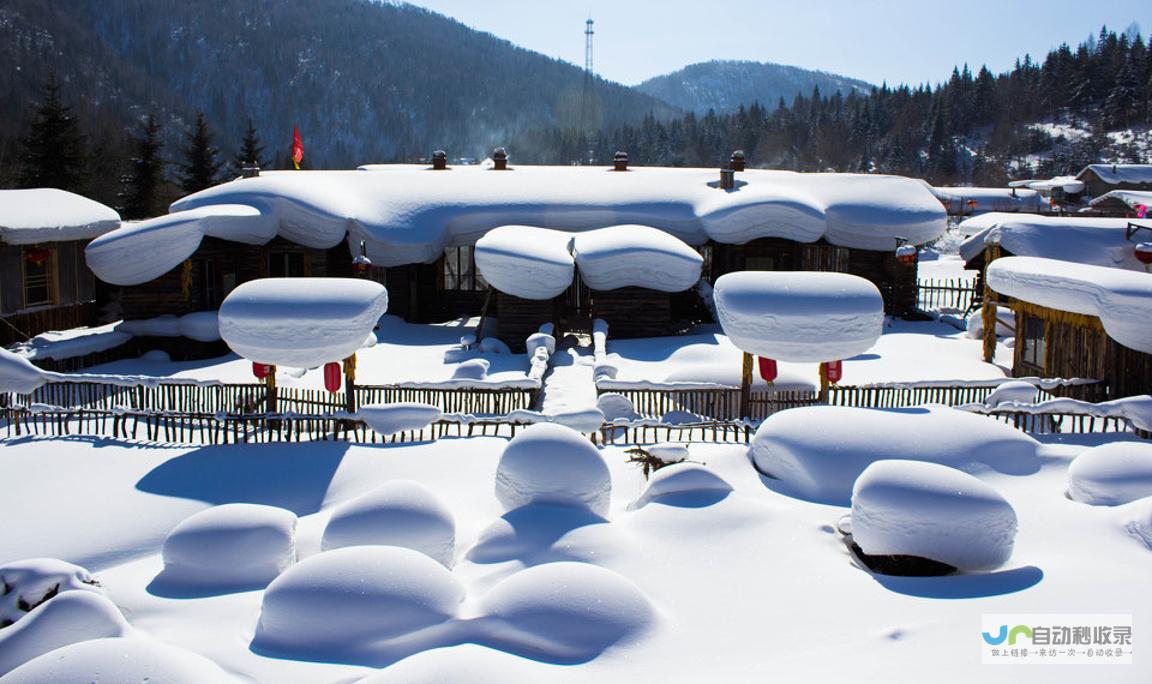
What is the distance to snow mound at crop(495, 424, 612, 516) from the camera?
8.77m

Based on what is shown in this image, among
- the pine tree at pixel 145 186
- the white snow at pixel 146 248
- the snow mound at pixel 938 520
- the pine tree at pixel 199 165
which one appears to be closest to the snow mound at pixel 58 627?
the snow mound at pixel 938 520

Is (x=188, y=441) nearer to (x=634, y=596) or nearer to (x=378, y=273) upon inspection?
(x=634, y=596)

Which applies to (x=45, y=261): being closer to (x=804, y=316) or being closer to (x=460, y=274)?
(x=460, y=274)

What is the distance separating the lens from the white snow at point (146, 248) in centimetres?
1859

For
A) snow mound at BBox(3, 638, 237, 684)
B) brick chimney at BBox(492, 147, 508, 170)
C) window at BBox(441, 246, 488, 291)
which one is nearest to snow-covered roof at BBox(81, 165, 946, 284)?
window at BBox(441, 246, 488, 291)

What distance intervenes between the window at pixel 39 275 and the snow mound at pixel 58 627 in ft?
54.3

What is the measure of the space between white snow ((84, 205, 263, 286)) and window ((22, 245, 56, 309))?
2.00 m

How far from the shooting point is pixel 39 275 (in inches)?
808

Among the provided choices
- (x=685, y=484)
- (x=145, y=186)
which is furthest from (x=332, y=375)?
(x=145, y=186)

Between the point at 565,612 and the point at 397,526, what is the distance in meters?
2.33

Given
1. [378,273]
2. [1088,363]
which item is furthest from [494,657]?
[378,273]

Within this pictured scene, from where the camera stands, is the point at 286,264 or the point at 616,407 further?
the point at 286,264

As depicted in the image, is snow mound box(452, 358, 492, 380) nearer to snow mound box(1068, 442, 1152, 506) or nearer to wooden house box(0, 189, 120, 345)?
snow mound box(1068, 442, 1152, 506)

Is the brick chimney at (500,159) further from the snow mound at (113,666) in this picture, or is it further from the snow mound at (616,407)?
the snow mound at (113,666)
